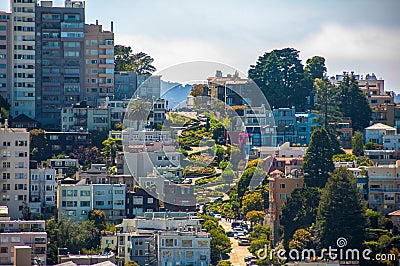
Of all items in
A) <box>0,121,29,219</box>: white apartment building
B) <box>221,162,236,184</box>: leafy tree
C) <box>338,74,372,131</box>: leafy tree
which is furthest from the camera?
<box>338,74,372,131</box>: leafy tree

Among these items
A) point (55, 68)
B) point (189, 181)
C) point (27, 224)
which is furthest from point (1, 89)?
point (27, 224)

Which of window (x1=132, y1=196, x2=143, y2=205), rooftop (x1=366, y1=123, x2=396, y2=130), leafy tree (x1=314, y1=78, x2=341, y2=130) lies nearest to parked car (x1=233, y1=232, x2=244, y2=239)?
window (x1=132, y1=196, x2=143, y2=205)

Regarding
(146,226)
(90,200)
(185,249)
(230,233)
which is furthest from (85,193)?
(185,249)

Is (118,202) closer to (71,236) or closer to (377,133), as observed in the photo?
(71,236)

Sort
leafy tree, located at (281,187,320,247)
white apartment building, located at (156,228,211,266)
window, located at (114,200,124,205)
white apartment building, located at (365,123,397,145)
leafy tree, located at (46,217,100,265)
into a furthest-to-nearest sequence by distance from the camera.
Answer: white apartment building, located at (365,123,397,145) → window, located at (114,200,124,205) → leafy tree, located at (281,187,320,247) → leafy tree, located at (46,217,100,265) → white apartment building, located at (156,228,211,266)

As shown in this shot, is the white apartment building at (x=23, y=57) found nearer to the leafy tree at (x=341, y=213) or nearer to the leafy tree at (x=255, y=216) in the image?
the leafy tree at (x=255, y=216)

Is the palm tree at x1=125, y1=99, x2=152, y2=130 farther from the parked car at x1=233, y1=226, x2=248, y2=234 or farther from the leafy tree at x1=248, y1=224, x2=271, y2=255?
the leafy tree at x1=248, y1=224, x2=271, y2=255
